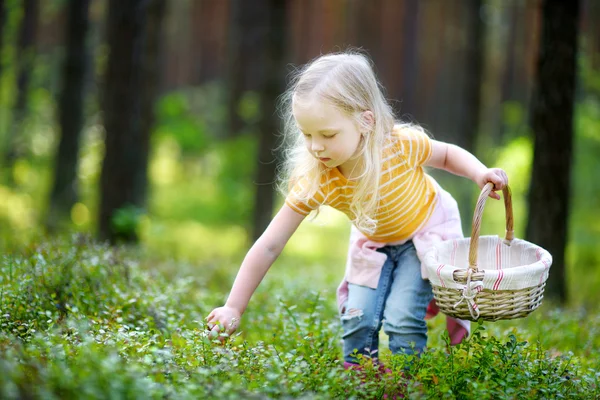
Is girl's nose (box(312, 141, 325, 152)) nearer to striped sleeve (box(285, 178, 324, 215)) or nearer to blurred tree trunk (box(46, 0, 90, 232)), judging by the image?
striped sleeve (box(285, 178, 324, 215))

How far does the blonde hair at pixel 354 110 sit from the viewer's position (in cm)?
342

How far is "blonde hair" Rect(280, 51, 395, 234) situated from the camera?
11.2 ft

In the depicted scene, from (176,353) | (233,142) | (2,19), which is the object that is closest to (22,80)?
(233,142)

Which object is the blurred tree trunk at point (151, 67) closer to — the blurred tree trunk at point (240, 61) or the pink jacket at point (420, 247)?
the blurred tree trunk at point (240, 61)

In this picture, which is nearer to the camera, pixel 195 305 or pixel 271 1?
pixel 195 305

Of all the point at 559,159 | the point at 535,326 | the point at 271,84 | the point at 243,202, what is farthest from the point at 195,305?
the point at 243,202

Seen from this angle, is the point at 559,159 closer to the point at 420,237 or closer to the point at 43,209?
the point at 420,237

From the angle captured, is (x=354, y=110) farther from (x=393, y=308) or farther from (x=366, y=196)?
(x=393, y=308)

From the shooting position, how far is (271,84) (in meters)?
9.55

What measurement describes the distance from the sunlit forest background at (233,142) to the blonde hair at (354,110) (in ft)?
1.14

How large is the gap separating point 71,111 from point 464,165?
9452mm

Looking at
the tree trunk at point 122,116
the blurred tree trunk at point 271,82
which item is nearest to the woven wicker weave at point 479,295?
the tree trunk at point 122,116

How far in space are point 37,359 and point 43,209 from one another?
35.8 ft

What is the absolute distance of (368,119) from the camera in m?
3.59
